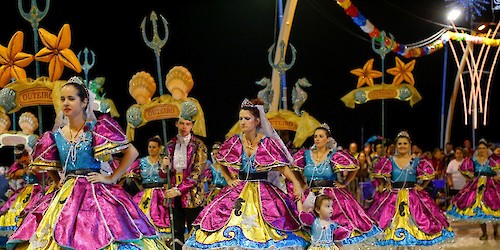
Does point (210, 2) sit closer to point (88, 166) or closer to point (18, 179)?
point (18, 179)

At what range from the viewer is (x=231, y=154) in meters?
6.28

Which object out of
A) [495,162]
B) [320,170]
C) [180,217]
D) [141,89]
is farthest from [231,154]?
[495,162]

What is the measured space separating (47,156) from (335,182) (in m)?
3.78

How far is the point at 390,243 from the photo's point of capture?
7.87 meters

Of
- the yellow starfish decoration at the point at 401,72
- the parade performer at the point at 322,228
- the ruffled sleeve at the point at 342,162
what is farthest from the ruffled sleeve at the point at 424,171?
the yellow starfish decoration at the point at 401,72

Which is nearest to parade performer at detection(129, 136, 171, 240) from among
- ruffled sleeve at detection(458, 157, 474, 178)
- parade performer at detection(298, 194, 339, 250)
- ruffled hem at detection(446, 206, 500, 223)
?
parade performer at detection(298, 194, 339, 250)

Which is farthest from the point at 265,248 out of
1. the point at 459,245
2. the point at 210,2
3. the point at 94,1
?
the point at 210,2

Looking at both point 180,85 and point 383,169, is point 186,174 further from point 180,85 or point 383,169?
point 383,169

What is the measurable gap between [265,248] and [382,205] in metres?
3.04

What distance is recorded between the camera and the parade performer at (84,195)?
4.20m

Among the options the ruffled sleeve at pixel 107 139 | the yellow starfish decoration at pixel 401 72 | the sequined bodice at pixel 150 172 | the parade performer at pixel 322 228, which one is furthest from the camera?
the yellow starfish decoration at pixel 401 72

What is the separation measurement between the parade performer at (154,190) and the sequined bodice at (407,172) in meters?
2.93

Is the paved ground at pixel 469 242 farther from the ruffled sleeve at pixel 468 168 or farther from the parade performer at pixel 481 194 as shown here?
the ruffled sleeve at pixel 468 168

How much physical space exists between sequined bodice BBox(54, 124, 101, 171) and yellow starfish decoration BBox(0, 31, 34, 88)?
233 centimetres
